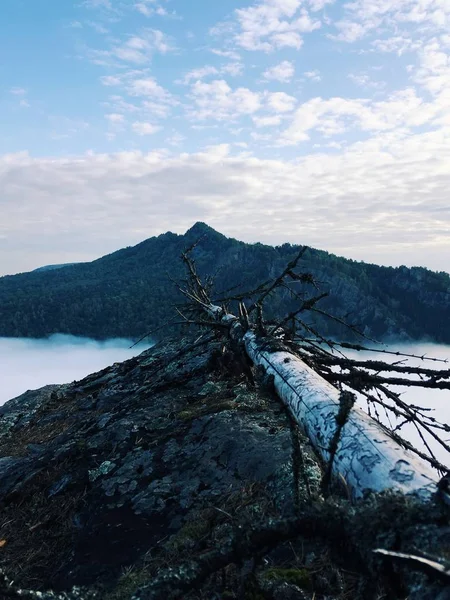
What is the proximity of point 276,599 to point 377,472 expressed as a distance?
1023 mm

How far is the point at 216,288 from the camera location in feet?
468

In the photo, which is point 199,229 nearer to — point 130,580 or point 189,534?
point 189,534

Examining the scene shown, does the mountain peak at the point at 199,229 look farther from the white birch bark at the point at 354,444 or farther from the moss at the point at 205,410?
the white birch bark at the point at 354,444

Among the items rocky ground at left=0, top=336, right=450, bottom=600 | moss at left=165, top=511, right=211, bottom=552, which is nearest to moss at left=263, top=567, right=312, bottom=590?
rocky ground at left=0, top=336, right=450, bottom=600

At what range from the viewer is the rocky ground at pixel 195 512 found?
5.80 ft

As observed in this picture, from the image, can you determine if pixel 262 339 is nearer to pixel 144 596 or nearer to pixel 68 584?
pixel 68 584

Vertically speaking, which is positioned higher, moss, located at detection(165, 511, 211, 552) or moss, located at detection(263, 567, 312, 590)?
moss, located at detection(263, 567, 312, 590)

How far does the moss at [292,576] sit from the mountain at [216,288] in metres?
106

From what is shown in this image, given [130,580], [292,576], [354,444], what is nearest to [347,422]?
[354,444]

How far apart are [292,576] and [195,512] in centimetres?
137

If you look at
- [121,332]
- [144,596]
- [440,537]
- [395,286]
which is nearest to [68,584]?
[144,596]

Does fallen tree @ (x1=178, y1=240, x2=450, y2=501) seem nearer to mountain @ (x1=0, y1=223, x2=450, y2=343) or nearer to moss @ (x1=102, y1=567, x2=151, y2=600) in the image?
moss @ (x1=102, y1=567, x2=151, y2=600)

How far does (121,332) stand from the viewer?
158m

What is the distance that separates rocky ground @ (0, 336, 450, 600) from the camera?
1.77 m
